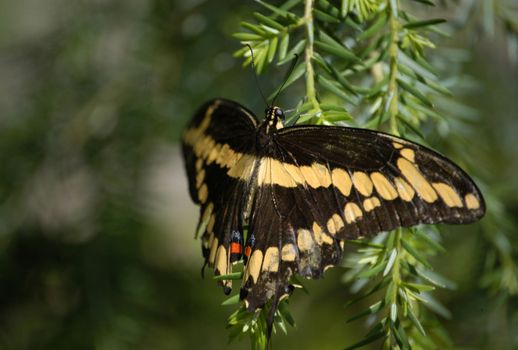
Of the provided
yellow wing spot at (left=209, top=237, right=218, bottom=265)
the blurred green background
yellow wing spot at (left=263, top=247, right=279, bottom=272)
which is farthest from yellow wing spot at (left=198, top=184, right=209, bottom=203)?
the blurred green background

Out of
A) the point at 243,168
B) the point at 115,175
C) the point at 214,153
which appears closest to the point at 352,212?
the point at 243,168

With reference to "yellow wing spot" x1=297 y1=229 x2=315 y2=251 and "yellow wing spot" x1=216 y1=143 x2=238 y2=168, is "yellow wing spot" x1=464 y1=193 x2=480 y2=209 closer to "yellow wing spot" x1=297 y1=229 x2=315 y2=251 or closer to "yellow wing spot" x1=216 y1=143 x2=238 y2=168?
"yellow wing spot" x1=297 y1=229 x2=315 y2=251

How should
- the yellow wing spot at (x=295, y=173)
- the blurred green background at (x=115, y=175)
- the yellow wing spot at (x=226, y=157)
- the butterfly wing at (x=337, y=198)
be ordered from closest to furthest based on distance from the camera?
1. the butterfly wing at (x=337, y=198)
2. the yellow wing spot at (x=295, y=173)
3. the yellow wing spot at (x=226, y=157)
4. the blurred green background at (x=115, y=175)

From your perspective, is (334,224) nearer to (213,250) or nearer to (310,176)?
(310,176)

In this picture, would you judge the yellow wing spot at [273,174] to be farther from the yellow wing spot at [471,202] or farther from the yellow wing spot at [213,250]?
the yellow wing spot at [471,202]

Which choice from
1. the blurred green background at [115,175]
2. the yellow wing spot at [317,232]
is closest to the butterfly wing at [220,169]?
the yellow wing spot at [317,232]

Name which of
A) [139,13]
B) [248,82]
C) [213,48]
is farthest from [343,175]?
[139,13]

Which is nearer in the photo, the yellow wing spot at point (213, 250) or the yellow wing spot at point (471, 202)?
the yellow wing spot at point (471, 202)
